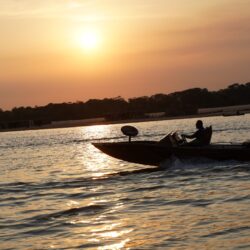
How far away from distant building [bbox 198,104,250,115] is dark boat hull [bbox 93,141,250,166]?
148 metres

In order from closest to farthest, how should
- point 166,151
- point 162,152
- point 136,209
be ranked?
point 136,209 < point 166,151 < point 162,152

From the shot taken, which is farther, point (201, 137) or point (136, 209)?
point (201, 137)

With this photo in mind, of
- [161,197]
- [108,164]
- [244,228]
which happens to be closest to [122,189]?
[161,197]

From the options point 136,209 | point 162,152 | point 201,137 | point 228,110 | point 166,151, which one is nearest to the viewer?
point 136,209

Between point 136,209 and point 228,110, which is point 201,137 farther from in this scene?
point 228,110

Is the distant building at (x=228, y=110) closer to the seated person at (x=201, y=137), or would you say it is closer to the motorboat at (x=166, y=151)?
the motorboat at (x=166, y=151)

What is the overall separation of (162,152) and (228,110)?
161127mm

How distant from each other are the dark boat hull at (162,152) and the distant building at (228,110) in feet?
484

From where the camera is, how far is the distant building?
176225 mm

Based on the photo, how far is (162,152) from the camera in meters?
24.6

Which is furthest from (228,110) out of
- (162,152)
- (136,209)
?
(136,209)

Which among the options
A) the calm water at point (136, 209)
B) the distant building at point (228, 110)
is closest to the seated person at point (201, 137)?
the calm water at point (136, 209)

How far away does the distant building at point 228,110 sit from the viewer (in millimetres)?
176225

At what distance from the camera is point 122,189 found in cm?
2045
